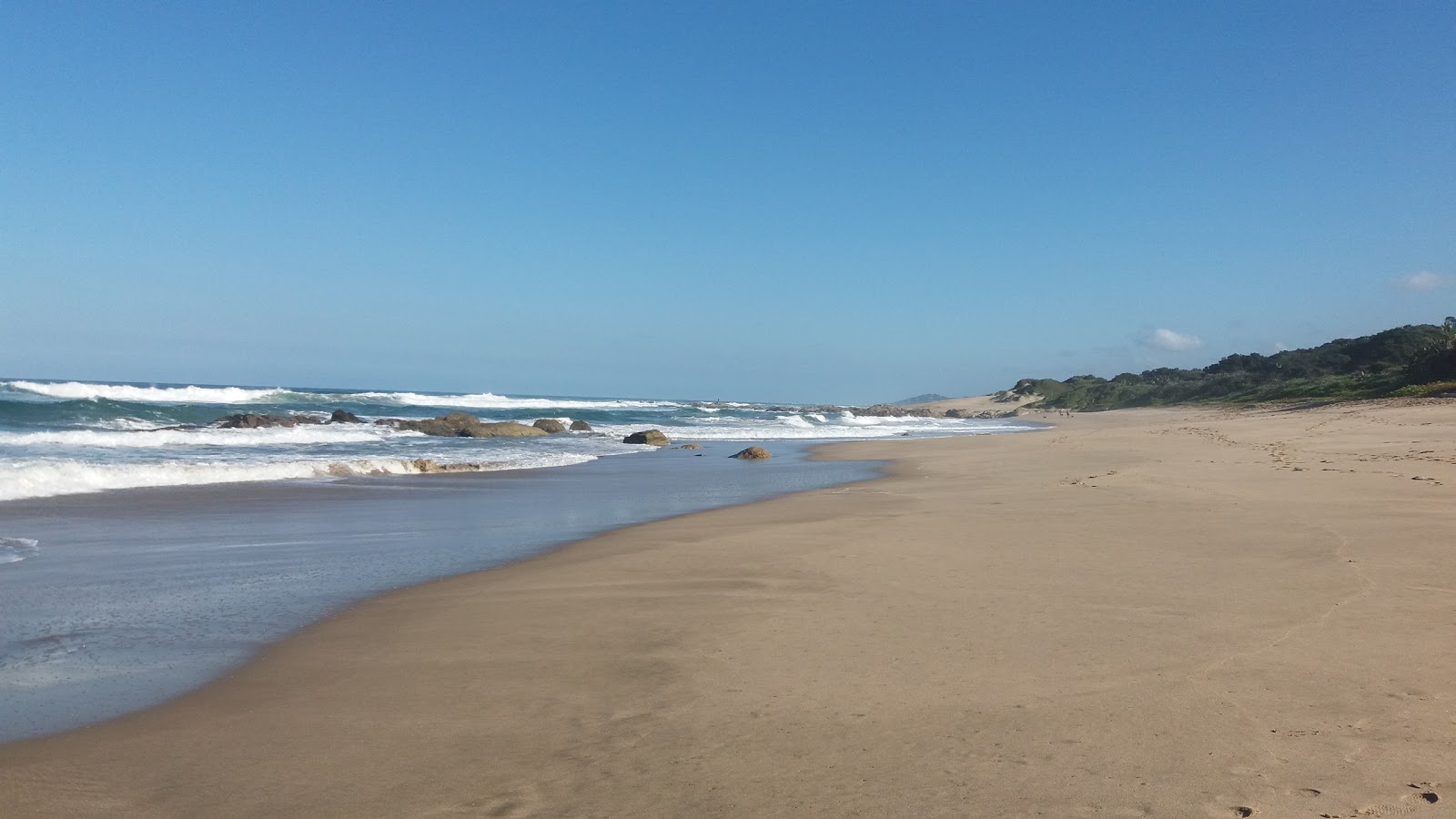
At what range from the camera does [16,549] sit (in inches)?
341

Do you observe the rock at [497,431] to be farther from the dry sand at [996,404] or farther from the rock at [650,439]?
the dry sand at [996,404]

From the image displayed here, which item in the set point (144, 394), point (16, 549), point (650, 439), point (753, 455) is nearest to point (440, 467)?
point (753, 455)

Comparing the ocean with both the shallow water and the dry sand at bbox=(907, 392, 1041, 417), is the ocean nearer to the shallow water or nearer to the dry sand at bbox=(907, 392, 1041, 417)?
the shallow water

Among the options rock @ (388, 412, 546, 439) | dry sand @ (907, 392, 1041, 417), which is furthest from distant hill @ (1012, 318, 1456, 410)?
rock @ (388, 412, 546, 439)

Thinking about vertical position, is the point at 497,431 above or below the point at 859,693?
above

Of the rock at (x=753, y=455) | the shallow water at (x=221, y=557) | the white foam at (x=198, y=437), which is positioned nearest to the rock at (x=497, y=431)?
the white foam at (x=198, y=437)

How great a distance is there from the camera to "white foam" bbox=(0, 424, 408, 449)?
22266mm

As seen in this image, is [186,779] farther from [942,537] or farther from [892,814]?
[942,537]

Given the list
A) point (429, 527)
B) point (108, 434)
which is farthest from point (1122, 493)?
point (108, 434)

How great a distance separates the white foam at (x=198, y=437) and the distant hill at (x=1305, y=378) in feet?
114

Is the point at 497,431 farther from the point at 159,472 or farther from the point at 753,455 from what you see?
the point at 159,472

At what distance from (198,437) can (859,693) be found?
25.7 metres

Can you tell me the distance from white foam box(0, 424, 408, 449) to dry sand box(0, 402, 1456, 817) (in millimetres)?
19593

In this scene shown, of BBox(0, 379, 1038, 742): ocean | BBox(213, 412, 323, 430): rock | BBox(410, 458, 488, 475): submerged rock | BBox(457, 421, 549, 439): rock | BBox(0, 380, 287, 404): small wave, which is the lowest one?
BBox(0, 379, 1038, 742): ocean
